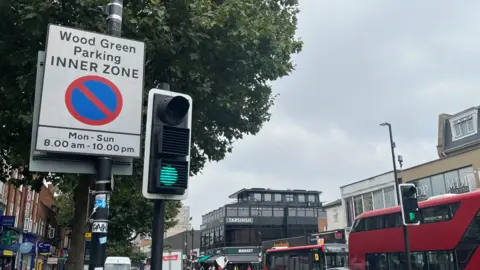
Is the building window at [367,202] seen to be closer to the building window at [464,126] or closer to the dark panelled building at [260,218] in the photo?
the building window at [464,126]

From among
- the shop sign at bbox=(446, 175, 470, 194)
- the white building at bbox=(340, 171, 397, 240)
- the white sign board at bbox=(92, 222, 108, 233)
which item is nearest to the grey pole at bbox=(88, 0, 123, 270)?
the white sign board at bbox=(92, 222, 108, 233)

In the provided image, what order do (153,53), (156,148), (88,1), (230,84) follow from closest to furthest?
(156,148) < (88,1) < (153,53) < (230,84)

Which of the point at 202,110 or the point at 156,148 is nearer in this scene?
the point at 156,148

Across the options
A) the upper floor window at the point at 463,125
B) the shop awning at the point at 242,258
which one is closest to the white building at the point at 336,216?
the upper floor window at the point at 463,125

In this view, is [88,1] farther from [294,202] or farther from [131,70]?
[294,202]

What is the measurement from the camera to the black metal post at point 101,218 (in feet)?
14.1

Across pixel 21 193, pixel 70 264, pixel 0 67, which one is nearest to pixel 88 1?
pixel 0 67

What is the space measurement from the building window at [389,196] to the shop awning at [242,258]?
28941 millimetres

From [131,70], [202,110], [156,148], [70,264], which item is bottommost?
[70,264]

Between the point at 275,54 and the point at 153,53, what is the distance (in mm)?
3084

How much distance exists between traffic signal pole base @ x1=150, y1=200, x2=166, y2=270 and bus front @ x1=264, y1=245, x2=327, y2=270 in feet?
76.9

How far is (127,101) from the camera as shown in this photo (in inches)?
186

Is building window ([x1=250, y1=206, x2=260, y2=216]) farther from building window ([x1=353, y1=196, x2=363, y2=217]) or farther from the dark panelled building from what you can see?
building window ([x1=353, y1=196, x2=363, y2=217])

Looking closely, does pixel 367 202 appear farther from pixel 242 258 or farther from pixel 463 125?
pixel 242 258
